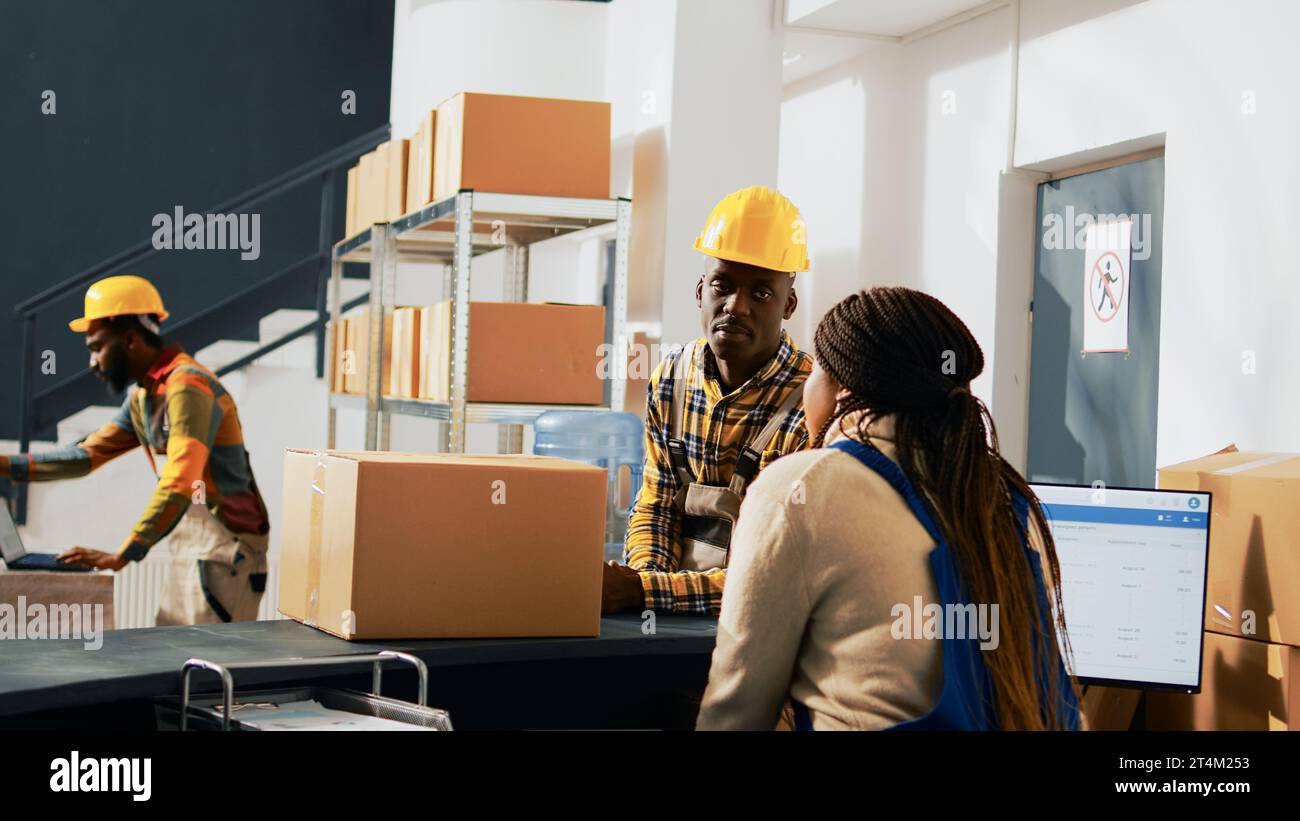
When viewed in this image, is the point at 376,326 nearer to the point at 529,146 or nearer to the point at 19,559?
the point at 529,146

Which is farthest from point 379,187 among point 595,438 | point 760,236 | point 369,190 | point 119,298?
point 760,236

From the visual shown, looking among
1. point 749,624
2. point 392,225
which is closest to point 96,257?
point 392,225

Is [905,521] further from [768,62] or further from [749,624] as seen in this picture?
[768,62]

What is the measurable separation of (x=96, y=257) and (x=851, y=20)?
507cm

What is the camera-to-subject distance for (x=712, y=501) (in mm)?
2811

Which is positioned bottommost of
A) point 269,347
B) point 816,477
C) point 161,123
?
point 816,477

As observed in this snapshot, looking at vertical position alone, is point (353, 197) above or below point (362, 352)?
above

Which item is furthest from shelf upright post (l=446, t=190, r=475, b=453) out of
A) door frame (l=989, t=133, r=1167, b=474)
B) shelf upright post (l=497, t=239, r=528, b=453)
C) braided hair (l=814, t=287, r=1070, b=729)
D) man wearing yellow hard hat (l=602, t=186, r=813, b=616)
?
braided hair (l=814, t=287, r=1070, b=729)

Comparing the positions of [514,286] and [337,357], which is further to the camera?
[337,357]

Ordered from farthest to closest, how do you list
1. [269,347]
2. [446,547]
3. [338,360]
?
→ [269,347]
[338,360]
[446,547]

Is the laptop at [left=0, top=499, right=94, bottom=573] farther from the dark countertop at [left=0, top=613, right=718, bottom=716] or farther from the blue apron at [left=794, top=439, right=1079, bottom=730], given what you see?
the blue apron at [left=794, top=439, right=1079, bottom=730]

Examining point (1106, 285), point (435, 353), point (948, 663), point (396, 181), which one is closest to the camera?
point (948, 663)

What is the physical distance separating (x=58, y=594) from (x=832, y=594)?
2.68 metres

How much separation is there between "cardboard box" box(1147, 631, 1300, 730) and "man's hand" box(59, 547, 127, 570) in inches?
108
